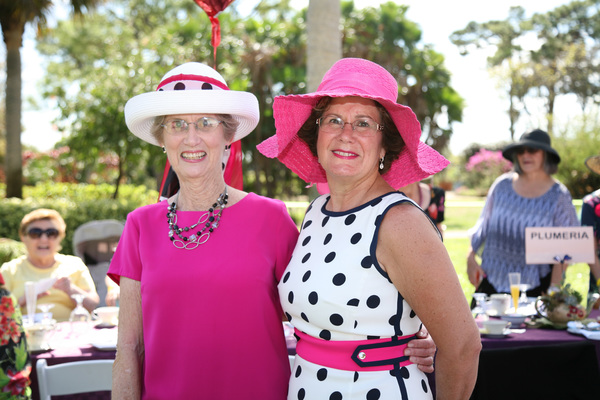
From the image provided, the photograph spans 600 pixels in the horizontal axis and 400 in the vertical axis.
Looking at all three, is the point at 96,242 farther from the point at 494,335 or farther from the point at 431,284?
the point at 431,284

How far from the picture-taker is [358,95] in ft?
6.58

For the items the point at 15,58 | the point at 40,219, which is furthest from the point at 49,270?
the point at 15,58

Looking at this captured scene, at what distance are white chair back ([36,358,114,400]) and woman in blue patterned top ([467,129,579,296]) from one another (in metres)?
3.48

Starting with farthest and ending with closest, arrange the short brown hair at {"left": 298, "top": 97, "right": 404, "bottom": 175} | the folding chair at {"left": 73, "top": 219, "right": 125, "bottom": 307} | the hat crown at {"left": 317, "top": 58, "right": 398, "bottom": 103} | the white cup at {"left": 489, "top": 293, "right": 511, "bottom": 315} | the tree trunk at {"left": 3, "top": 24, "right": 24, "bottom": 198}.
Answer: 1. the tree trunk at {"left": 3, "top": 24, "right": 24, "bottom": 198}
2. the folding chair at {"left": 73, "top": 219, "right": 125, "bottom": 307}
3. the white cup at {"left": 489, "top": 293, "right": 511, "bottom": 315}
4. the short brown hair at {"left": 298, "top": 97, "right": 404, "bottom": 175}
5. the hat crown at {"left": 317, "top": 58, "right": 398, "bottom": 103}

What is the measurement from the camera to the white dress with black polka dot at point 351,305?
1907mm

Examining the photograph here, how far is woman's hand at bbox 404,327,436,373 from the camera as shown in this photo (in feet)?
→ 6.37

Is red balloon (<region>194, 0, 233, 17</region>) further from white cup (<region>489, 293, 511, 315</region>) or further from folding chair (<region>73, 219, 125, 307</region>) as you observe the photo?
folding chair (<region>73, 219, 125, 307</region>)

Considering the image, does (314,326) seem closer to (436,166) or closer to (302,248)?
(302,248)

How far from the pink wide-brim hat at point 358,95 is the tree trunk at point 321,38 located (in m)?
3.68

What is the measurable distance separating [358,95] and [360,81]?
9cm

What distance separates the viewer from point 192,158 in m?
2.27

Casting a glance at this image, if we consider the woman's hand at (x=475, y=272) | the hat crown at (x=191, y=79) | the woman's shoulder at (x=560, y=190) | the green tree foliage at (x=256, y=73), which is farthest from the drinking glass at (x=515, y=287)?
the green tree foliage at (x=256, y=73)

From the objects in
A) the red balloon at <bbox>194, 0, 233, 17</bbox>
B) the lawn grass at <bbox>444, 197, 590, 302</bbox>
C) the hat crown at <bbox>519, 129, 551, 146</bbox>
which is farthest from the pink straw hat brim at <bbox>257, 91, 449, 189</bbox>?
the lawn grass at <bbox>444, 197, 590, 302</bbox>

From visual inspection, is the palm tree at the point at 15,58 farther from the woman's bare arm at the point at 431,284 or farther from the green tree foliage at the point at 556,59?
the green tree foliage at the point at 556,59
